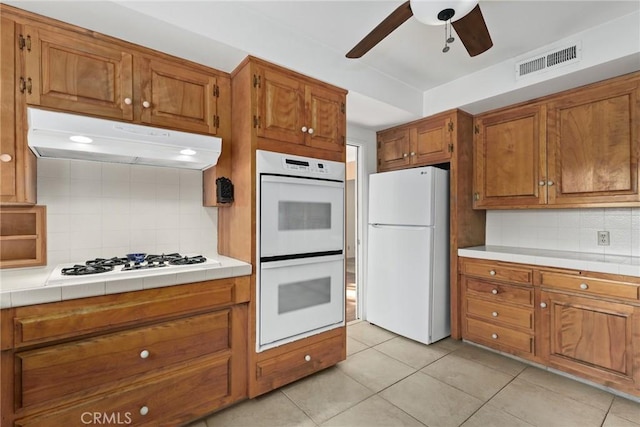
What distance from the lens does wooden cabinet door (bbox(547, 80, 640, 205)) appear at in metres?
2.14

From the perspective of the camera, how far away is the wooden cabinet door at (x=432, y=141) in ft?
9.52

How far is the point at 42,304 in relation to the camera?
133cm

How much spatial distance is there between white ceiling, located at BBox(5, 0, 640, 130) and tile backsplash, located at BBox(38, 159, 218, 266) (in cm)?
83

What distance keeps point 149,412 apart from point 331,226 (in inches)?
61.1

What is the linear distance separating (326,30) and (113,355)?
236 cm

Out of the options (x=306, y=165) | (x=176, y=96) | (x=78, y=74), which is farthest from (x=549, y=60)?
(x=78, y=74)

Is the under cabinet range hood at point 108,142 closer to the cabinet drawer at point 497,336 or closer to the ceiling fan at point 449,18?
the ceiling fan at point 449,18

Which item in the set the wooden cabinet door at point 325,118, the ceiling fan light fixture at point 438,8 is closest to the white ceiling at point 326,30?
the wooden cabinet door at point 325,118

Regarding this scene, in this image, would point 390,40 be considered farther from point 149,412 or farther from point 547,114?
point 149,412

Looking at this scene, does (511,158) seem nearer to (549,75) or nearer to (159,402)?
(549,75)

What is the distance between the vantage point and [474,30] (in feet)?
5.17

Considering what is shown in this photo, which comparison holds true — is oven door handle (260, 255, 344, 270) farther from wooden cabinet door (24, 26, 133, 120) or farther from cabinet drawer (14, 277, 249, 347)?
wooden cabinet door (24, 26, 133, 120)

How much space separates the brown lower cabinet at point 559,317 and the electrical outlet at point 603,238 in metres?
0.60

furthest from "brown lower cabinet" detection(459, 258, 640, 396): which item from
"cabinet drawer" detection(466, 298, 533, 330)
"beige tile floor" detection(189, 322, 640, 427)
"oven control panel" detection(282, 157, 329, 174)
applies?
"oven control panel" detection(282, 157, 329, 174)
